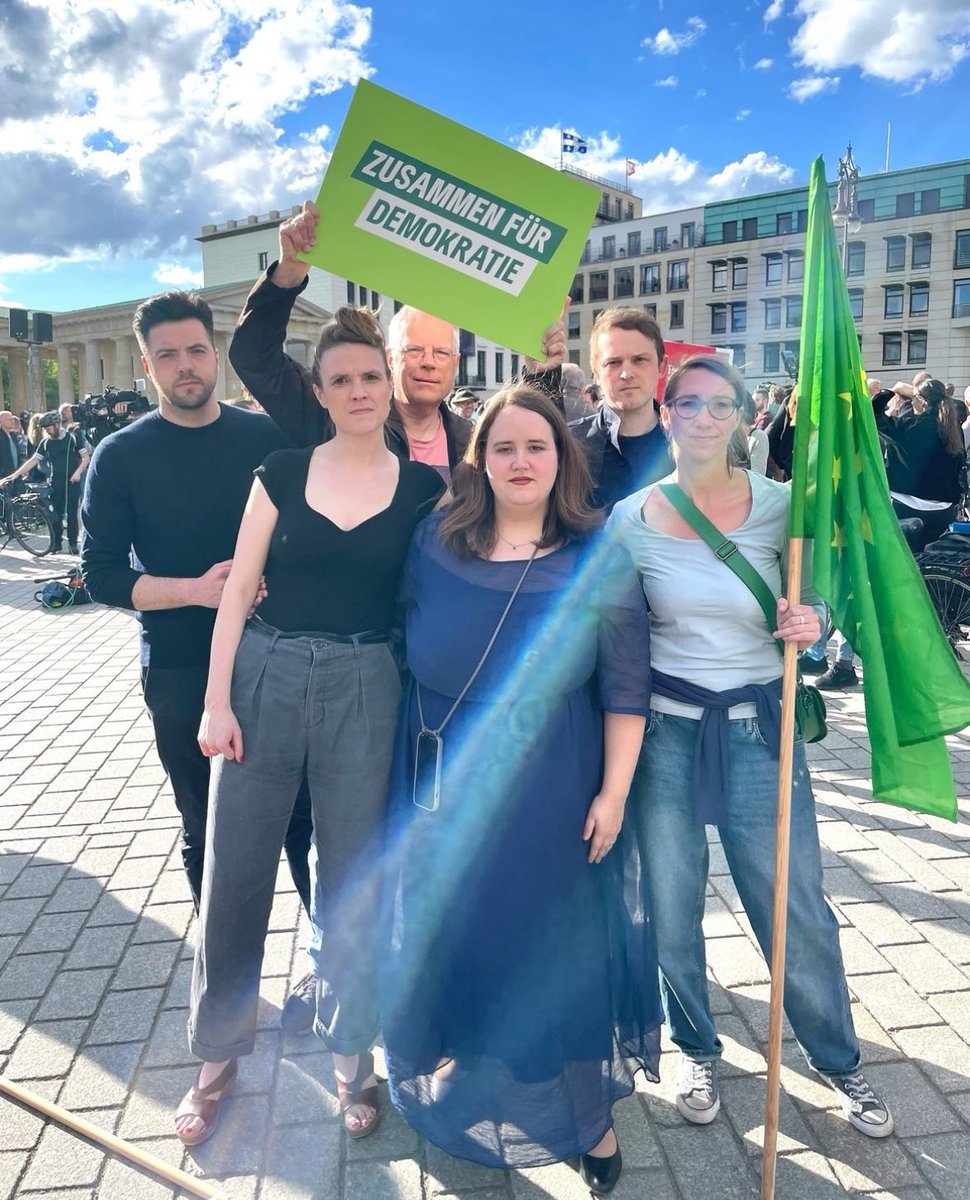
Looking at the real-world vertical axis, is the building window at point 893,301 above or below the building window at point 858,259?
below

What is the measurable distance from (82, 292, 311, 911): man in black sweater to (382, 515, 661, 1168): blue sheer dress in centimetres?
84

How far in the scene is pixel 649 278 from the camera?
70312mm

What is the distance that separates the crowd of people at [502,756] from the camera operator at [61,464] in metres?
12.3

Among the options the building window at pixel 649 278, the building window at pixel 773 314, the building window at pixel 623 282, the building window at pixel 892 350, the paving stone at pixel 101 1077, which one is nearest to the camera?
the paving stone at pixel 101 1077

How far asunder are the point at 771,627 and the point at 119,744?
5.00m

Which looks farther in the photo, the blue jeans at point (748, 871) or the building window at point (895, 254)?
the building window at point (895, 254)

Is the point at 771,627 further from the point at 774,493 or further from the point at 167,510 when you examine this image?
the point at 167,510

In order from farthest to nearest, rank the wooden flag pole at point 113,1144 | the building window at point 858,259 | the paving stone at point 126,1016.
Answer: the building window at point 858,259 < the paving stone at point 126,1016 < the wooden flag pole at point 113,1144

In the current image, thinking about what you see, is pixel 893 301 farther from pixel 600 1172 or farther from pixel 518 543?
pixel 600 1172

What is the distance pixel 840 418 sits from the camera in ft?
8.46

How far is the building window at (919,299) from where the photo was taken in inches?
2188

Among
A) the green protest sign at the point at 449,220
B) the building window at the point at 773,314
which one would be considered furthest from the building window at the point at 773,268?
the green protest sign at the point at 449,220

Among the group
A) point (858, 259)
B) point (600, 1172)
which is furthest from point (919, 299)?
point (600, 1172)

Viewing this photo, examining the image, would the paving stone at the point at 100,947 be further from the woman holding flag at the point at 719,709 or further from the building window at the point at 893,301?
the building window at the point at 893,301
